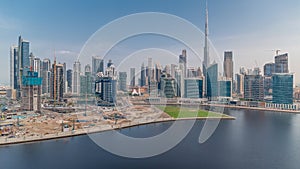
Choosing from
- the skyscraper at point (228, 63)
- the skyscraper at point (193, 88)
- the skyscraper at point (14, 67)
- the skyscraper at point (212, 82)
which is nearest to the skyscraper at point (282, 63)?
the skyscraper at point (212, 82)

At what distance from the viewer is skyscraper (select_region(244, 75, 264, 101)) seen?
14.4 meters

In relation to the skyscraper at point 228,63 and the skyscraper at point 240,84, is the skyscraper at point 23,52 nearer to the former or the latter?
the skyscraper at point 228,63

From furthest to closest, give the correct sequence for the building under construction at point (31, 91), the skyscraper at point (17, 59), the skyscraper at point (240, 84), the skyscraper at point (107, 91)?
the skyscraper at point (240, 84) → the skyscraper at point (17, 59) → the skyscraper at point (107, 91) → the building under construction at point (31, 91)

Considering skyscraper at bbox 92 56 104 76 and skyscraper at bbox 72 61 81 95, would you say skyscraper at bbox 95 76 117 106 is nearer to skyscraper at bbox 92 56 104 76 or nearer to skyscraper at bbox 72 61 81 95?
skyscraper at bbox 92 56 104 76

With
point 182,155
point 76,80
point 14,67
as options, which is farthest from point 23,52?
point 182,155

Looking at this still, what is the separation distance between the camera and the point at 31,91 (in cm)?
876

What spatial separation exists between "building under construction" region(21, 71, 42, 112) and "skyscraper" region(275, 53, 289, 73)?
1371cm

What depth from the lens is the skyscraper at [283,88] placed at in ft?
38.5

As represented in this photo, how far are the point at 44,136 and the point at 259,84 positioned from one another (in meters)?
13.3

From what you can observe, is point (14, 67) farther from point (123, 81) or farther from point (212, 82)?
point (212, 82)

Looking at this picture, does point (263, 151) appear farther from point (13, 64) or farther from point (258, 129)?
point (13, 64)

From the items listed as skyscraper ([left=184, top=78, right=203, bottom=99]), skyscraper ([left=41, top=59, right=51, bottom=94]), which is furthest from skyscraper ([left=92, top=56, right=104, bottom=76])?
skyscraper ([left=184, top=78, right=203, bottom=99])

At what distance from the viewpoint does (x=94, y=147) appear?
4.43 metres

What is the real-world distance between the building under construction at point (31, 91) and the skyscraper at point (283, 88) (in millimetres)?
11699
